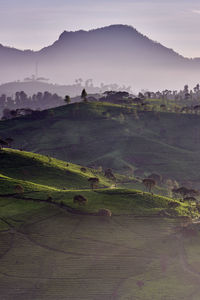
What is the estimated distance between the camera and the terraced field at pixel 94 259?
101375 millimetres

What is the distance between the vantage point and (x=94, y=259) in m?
113

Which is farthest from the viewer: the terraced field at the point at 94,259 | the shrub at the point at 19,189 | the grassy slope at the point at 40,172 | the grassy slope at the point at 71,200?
the grassy slope at the point at 40,172

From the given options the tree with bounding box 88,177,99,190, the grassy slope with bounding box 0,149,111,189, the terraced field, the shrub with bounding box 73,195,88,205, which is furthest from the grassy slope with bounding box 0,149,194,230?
the tree with bounding box 88,177,99,190

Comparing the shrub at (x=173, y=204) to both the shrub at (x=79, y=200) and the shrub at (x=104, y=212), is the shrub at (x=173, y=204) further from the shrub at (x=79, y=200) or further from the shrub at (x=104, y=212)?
the shrub at (x=79, y=200)

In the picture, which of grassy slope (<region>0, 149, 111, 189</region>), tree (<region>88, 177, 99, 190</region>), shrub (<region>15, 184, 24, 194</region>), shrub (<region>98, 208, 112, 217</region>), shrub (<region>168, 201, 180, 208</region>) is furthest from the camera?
tree (<region>88, 177, 99, 190</region>)

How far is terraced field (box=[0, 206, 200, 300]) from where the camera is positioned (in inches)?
3991

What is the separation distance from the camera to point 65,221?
13100 centimetres

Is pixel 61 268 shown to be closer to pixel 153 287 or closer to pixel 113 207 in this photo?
pixel 153 287

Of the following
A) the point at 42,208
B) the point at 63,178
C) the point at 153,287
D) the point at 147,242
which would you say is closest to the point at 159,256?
the point at 147,242

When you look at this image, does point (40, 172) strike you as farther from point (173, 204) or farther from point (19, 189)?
point (173, 204)

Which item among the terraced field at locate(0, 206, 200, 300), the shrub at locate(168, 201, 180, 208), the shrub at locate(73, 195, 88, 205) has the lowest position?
the terraced field at locate(0, 206, 200, 300)

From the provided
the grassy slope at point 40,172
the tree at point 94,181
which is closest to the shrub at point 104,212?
the tree at point 94,181

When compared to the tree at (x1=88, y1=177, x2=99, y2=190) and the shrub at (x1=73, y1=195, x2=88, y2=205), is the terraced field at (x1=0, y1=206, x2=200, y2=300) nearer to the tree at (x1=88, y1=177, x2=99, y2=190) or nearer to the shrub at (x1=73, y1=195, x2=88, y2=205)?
the shrub at (x1=73, y1=195, x2=88, y2=205)

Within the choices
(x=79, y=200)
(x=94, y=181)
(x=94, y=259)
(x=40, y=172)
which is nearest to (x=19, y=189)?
(x=79, y=200)
